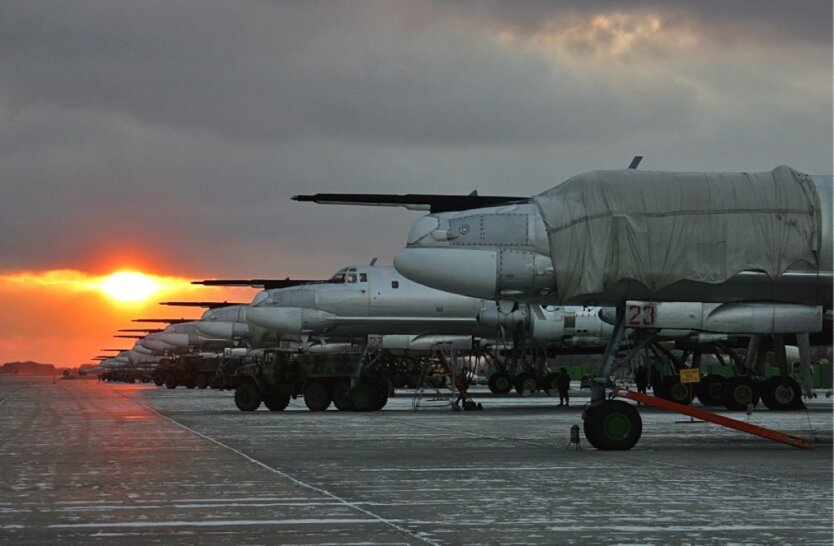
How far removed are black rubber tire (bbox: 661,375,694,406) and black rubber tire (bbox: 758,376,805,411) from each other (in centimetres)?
559

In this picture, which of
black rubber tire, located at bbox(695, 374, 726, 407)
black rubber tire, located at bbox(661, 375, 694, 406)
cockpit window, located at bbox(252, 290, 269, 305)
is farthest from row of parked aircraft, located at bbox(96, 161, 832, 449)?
cockpit window, located at bbox(252, 290, 269, 305)

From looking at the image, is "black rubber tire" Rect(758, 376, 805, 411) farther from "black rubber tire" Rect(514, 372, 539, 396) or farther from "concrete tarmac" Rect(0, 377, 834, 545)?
"black rubber tire" Rect(514, 372, 539, 396)

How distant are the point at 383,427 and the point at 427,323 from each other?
52.0ft

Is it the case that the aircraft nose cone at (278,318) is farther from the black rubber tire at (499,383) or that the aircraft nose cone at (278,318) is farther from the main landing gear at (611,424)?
the main landing gear at (611,424)

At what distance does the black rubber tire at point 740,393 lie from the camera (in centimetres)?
3628

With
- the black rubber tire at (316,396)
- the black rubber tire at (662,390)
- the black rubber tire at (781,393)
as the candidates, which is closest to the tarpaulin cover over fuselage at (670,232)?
the black rubber tire at (781,393)

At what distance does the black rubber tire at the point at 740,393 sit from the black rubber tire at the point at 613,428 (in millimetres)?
16827

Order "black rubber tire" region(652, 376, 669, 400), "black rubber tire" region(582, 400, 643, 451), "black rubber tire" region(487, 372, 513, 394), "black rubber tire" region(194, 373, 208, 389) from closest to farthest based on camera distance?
"black rubber tire" region(582, 400, 643, 451)
"black rubber tire" region(652, 376, 669, 400)
"black rubber tire" region(487, 372, 513, 394)
"black rubber tire" region(194, 373, 208, 389)

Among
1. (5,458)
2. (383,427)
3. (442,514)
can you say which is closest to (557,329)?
(383,427)

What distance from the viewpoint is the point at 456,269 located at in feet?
73.2

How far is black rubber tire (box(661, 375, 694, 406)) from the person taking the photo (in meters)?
42.0

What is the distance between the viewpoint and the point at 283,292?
158 feet

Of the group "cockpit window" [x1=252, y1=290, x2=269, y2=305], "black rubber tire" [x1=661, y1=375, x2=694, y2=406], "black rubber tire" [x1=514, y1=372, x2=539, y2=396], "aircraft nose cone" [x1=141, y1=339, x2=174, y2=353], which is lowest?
"black rubber tire" [x1=661, y1=375, x2=694, y2=406]

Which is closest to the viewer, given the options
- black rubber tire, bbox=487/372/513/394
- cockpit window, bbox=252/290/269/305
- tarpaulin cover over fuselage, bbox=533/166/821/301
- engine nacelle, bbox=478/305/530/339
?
tarpaulin cover over fuselage, bbox=533/166/821/301
